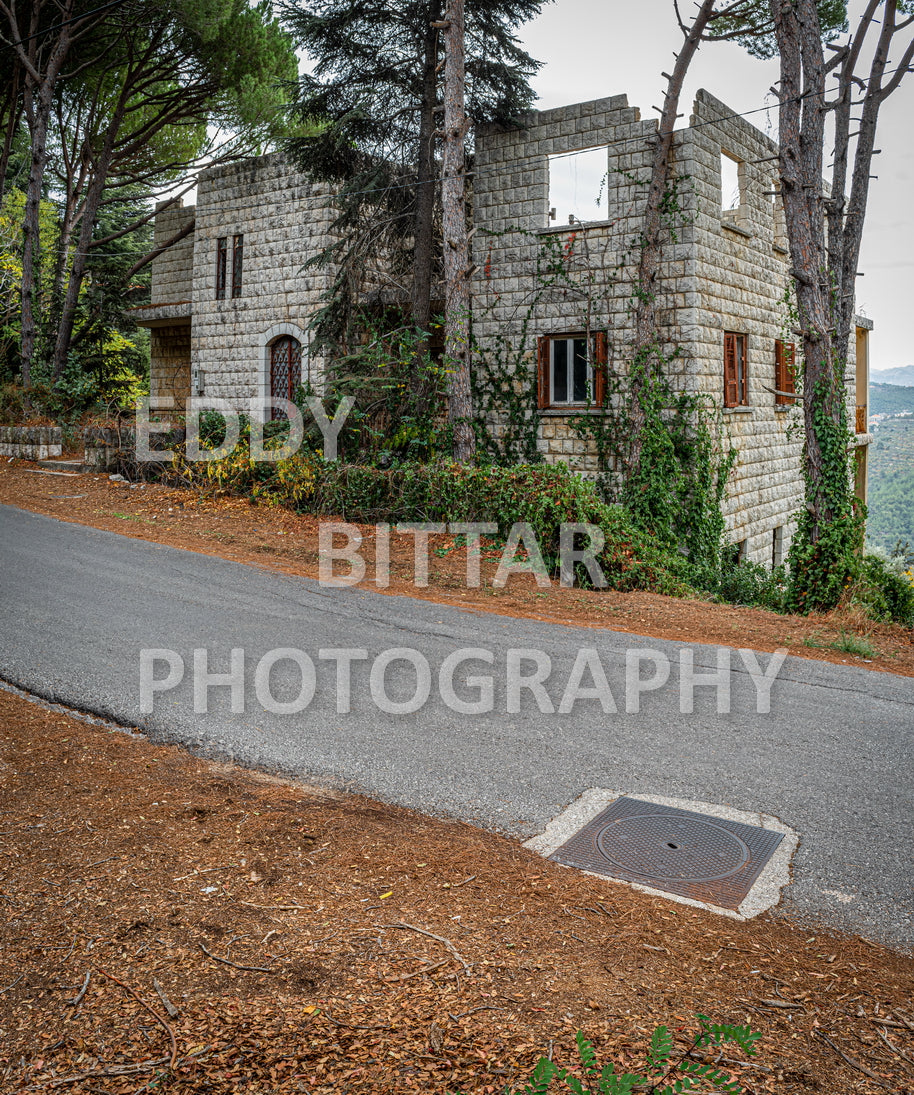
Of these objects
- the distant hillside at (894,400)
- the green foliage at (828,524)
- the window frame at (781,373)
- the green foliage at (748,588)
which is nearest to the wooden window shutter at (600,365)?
the green foliage at (748,588)

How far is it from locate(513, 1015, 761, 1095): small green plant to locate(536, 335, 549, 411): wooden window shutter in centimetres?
1416

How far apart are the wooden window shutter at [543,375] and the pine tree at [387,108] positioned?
7.22ft

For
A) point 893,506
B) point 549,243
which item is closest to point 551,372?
point 549,243

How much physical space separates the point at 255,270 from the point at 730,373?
10982 mm

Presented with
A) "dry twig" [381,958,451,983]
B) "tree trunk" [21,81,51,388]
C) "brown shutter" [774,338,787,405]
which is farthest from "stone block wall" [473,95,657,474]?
"dry twig" [381,958,451,983]

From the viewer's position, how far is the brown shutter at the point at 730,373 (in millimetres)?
16188

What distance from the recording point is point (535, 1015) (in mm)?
2861

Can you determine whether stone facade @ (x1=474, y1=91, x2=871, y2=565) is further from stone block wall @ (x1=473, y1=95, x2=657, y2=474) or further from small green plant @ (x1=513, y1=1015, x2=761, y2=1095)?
small green plant @ (x1=513, y1=1015, x2=761, y2=1095)

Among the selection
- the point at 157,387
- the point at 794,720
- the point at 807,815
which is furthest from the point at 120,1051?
the point at 157,387

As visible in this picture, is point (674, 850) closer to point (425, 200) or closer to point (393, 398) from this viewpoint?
point (393, 398)

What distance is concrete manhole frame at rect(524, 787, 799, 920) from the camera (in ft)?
12.3

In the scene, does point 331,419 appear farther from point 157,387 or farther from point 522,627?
point 157,387

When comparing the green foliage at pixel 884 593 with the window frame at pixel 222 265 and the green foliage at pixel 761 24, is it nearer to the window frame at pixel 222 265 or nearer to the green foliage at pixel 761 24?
the green foliage at pixel 761 24

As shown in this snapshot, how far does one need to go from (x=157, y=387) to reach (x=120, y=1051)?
2502 centimetres
